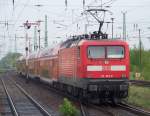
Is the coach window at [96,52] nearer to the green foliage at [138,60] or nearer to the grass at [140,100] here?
the grass at [140,100]

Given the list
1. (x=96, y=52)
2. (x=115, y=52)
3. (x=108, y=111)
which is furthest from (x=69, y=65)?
(x=108, y=111)

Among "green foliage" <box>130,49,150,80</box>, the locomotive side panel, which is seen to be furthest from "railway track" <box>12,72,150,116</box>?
"green foliage" <box>130,49,150,80</box>

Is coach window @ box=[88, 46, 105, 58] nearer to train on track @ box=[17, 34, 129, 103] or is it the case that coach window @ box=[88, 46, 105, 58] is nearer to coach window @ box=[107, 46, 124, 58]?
train on track @ box=[17, 34, 129, 103]

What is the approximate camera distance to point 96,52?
2264cm

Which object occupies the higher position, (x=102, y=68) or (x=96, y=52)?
(x=96, y=52)

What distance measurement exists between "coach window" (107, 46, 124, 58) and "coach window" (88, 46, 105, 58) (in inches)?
10.6

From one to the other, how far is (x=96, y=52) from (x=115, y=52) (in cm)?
86

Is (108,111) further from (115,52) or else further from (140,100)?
(140,100)

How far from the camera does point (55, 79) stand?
33094 millimetres

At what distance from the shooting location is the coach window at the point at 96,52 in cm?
2253

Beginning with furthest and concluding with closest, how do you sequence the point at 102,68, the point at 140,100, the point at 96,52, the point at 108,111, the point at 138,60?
the point at 138,60, the point at 140,100, the point at 96,52, the point at 102,68, the point at 108,111

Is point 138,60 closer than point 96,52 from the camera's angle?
No

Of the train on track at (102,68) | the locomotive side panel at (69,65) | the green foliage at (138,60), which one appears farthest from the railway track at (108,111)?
the green foliage at (138,60)

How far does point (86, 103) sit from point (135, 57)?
57.1 metres
